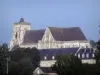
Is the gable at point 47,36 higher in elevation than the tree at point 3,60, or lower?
higher

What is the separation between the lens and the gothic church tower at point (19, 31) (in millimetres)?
152625

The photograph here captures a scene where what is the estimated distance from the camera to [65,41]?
140m

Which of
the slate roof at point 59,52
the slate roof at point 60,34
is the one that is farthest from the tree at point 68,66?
the slate roof at point 60,34

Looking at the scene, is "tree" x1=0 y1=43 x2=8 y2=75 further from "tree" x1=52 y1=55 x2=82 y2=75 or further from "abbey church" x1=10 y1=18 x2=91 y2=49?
"abbey church" x1=10 y1=18 x2=91 y2=49

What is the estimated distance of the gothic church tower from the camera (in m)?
153

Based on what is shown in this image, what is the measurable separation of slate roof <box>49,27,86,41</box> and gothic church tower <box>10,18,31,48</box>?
13012mm

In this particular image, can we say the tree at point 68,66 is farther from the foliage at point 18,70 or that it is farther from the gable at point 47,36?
the gable at point 47,36

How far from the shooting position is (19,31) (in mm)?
156500

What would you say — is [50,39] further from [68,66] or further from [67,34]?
[68,66]

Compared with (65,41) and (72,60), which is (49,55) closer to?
(65,41)

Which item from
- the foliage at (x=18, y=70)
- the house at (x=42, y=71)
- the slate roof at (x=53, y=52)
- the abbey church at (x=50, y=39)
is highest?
the abbey church at (x=50, y=39)

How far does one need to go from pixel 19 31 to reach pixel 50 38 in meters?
17.1

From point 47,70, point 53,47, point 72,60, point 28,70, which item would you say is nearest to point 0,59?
point 28,70

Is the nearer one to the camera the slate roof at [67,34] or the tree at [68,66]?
the tree at [68,66]
